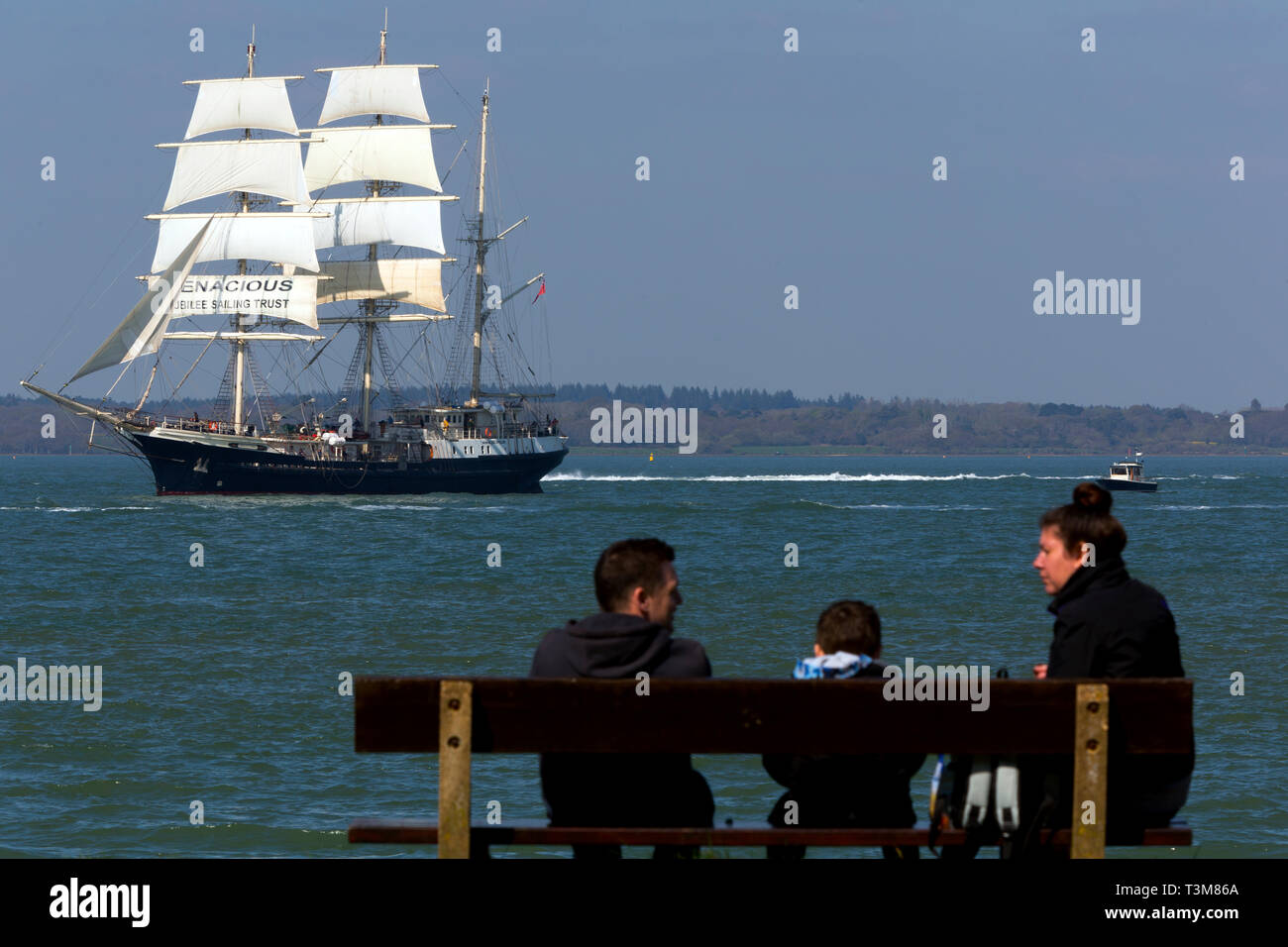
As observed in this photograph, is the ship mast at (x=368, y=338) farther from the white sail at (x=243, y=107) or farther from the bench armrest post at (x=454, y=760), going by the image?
the bench armrest post at (x=454, y=760)

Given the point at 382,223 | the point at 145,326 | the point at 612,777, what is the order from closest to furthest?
the point at 612,777 → the point at 145,326 → the point at 382,223

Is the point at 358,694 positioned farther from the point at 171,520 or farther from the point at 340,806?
the point at 171,520

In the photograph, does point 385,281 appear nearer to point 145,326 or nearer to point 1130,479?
point 145,326

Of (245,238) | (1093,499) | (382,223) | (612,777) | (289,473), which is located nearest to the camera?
(612,777)

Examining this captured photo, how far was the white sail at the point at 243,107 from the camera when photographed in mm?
92125

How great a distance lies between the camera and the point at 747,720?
4.89 m

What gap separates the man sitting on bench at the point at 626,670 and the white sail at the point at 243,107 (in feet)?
301

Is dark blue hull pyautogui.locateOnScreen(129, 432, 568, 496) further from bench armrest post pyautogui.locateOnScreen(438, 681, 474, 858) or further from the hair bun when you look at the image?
the hair bun

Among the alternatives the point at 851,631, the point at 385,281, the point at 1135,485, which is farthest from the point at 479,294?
the point at 851,631

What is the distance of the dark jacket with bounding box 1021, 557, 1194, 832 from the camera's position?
5.11 m

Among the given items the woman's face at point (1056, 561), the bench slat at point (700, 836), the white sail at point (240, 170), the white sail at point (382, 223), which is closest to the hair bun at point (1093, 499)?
the woman's face at point (1056, 561)

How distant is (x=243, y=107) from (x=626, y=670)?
92578 millimetres

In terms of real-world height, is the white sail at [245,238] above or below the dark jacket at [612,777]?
above

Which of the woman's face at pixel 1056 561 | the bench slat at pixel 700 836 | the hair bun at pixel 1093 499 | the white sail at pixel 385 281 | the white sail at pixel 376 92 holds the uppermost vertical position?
the white sail at pixel 376 92
